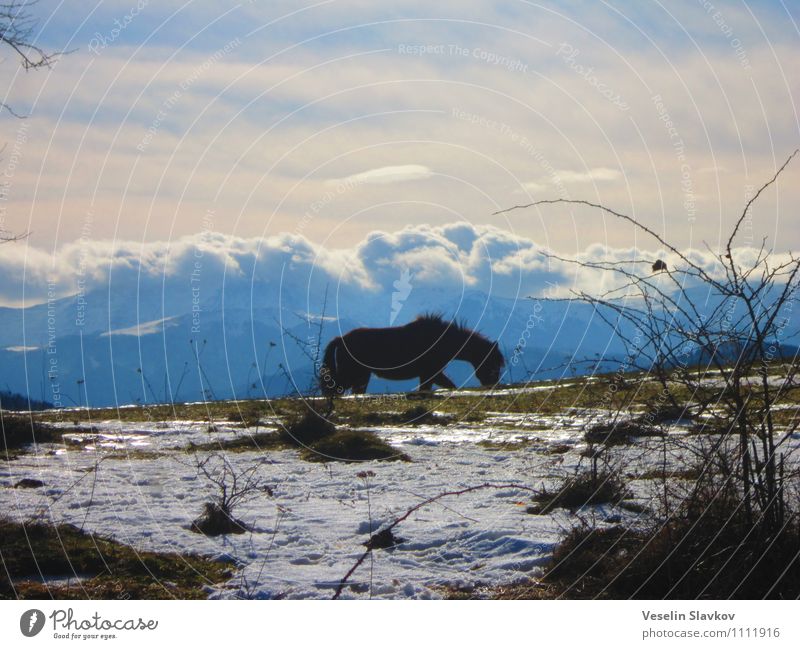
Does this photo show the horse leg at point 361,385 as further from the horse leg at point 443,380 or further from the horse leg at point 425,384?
the horse leg at point 443,380

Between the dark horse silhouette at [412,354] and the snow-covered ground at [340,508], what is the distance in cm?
983

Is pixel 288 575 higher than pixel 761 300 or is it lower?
lower

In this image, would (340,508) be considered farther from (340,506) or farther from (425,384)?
(425,384)

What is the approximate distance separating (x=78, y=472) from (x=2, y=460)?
1424 millimetres

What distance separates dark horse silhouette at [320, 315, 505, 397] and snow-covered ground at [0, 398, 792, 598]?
32.3 feet

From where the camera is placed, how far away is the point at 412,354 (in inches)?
854

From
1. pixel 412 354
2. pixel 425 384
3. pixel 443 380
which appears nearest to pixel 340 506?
pixel 425 384

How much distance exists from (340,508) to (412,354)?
14739 mm

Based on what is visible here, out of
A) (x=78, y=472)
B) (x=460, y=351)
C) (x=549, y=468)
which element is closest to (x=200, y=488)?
(x=78, y=472)

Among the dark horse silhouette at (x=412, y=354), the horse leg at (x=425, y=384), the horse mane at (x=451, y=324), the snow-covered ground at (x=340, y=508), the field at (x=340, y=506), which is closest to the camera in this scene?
the field at (x=340, y=506)

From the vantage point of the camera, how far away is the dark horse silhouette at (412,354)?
20797 mm

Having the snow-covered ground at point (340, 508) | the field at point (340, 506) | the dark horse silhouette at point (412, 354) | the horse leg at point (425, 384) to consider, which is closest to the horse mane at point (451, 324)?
the dark horse silhouette at point (412, 354)

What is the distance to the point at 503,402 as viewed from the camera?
1519 centimetres

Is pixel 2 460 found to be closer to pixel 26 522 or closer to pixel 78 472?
pixel 78 472
